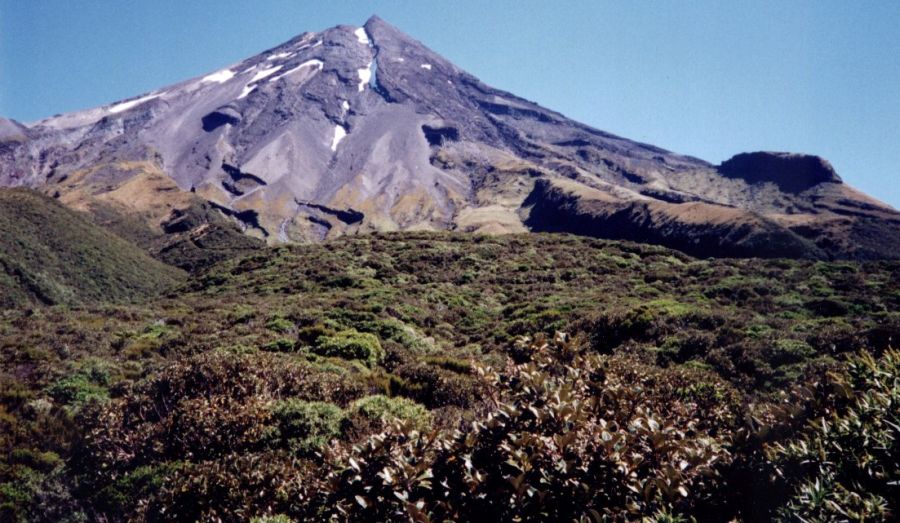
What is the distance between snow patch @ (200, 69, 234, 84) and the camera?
156 meters

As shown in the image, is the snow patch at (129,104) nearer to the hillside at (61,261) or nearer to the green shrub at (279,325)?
the hillside at (61,261)

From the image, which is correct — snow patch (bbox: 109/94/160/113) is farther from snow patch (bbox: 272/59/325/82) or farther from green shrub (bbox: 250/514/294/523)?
green shrub (bbox: 250/514/294/523)

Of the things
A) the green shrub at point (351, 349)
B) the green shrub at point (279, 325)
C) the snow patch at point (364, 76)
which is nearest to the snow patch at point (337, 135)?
the snow patch at point (364, 76)

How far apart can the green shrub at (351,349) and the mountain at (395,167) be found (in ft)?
119

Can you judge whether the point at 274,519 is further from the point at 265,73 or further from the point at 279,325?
the point at 265,73

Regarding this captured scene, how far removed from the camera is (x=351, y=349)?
1182cm

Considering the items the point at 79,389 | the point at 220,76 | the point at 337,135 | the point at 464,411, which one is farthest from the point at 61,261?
the point at 220,76

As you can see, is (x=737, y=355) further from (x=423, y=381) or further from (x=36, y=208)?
(x=36, y=208)

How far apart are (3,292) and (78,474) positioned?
3018 cm

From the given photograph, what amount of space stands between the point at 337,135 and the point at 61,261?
107941mm

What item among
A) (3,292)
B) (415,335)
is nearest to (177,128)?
(3,292)

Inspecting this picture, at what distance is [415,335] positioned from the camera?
14.8 metres

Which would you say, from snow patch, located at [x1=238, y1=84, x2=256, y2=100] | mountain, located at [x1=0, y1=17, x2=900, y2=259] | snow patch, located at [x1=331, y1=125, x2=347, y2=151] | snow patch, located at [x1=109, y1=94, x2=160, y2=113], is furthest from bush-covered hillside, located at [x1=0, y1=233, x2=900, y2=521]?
snow patch, located at [x1=109, y1=94, x2=160, y2=113]

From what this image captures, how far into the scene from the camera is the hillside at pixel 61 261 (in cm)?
3111
